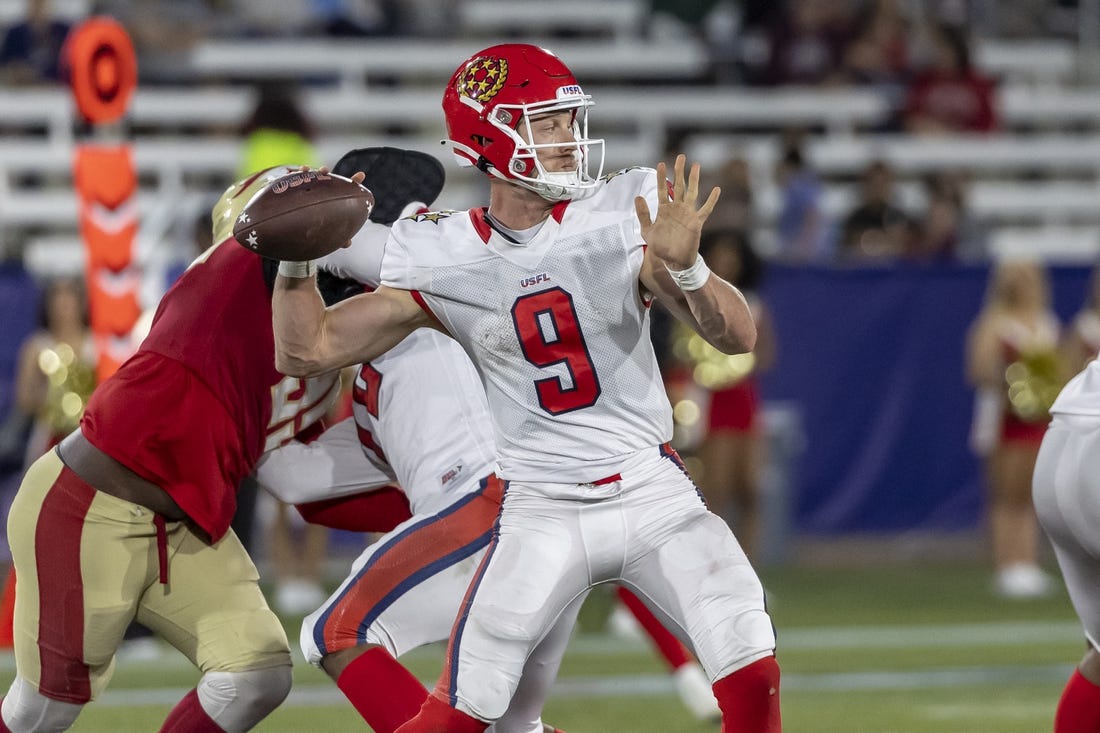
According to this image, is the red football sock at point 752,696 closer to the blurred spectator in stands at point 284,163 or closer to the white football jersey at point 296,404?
the white football jersey at point 296,404

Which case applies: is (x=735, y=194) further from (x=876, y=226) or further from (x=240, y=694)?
(x=240, y=694)

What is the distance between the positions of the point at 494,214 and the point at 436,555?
0.83 m

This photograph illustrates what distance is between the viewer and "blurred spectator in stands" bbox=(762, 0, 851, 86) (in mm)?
13539

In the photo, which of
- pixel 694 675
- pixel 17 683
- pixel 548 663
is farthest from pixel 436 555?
pixel 694 675

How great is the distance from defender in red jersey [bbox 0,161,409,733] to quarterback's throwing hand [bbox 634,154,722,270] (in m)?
1.01

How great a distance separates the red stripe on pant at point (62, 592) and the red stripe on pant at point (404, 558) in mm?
556

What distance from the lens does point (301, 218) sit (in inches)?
146

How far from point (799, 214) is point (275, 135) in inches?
189

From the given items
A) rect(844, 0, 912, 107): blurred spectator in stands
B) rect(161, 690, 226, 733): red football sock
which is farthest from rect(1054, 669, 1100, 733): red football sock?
rect(844, 0, 912, 107): blurred spectator in stands

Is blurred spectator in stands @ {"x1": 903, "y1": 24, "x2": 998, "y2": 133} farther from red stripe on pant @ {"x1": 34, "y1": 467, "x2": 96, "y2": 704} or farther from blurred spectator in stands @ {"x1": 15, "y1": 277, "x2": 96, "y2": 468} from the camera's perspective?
red stripe on pant @ {"x1": 34, "y1": 467, "x2": 96, "y2": 704}

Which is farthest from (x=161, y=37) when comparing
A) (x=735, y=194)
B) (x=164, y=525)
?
(x=164, y=525)

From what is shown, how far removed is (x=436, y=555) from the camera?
4223 millimetres

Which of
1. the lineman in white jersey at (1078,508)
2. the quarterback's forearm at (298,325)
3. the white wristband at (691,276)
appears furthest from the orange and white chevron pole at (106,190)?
the lineman in white jersey at (1078,508)

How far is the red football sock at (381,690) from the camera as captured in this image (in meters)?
4.10
